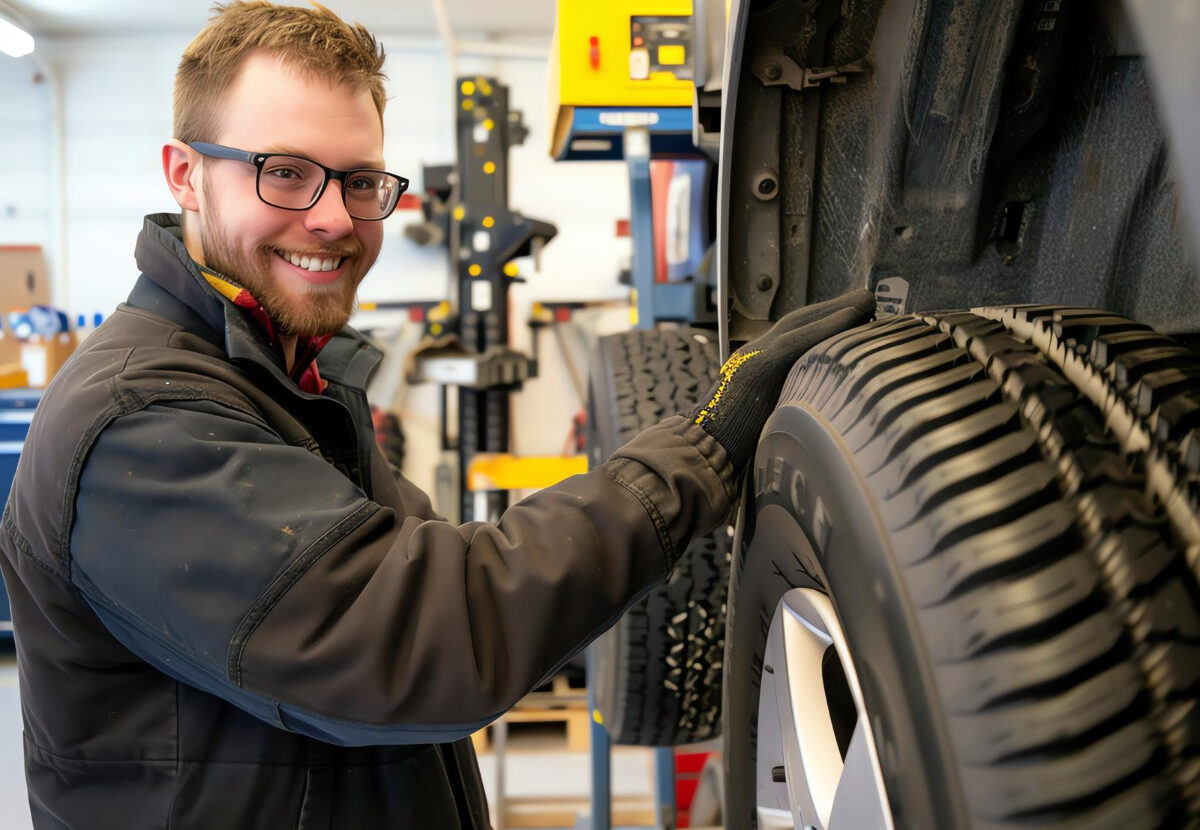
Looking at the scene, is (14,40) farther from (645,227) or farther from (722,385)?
(722,385)

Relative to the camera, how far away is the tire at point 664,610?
182 centimetres

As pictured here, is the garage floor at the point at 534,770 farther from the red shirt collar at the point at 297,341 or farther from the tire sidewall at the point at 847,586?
the tire sidewall at the point at 847,586

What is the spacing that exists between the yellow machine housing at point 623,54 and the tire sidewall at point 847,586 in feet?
6.15

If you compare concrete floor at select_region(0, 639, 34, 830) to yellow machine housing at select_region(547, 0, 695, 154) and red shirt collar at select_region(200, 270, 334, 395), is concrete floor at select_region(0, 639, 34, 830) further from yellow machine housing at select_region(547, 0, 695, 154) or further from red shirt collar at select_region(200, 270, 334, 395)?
yellow machine housing at select_region(547, 0, 695, 154)

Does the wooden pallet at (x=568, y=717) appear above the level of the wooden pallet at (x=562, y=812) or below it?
below

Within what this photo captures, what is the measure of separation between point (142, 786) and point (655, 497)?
0.64 metres

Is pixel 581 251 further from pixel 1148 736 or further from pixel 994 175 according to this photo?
pixel 1148 736

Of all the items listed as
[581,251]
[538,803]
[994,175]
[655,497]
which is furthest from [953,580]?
[581,251]

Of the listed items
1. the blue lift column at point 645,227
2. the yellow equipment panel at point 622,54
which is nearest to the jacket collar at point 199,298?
the blue lift column at point 645,227

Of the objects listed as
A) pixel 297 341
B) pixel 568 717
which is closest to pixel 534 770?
pixel 568 717

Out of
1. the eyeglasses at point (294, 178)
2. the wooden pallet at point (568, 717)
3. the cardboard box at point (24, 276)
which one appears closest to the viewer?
the eyeglasses at point (294, 178)

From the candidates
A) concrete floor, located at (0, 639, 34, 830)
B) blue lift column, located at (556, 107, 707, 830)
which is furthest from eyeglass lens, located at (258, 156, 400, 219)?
concrete floor, located at (0, 639, 34, 830)

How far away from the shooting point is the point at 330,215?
1.21m

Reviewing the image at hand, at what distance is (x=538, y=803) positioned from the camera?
310cm
